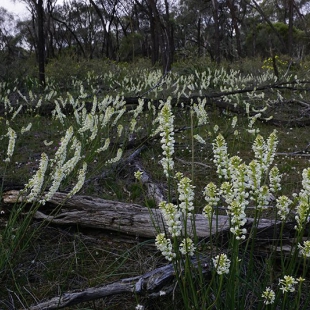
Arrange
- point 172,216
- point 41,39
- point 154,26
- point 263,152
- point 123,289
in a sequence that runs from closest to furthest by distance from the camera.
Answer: point 172,216, point 263,152, point 123,289, point 41,39, point 154,26

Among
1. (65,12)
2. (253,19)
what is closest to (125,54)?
(65,12)

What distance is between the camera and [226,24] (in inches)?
1442

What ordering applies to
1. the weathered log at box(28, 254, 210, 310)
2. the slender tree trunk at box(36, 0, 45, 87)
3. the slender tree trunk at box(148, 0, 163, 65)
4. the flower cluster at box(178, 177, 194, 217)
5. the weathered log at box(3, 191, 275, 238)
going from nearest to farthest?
the flower cluster at box(178, 177, 194, 217) < the weathered log at box(28, 254, 210, 310) < the weathered log at box(3, 191, 275, 238) < the slender tree trunk at box(36, 0, 45, 87) < the slender tree trunk at box(148, 0, 163, 65)

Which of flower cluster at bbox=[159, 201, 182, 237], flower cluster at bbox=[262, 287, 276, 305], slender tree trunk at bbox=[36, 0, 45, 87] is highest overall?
slender tree trunk at bbox=[36, 0, 45, 87]

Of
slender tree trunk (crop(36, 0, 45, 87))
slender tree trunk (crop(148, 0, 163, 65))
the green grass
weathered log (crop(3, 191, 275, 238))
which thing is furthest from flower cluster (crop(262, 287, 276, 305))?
slender tree trunk (crop(148, 0, 163, 65))

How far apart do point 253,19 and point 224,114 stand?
1452 inches

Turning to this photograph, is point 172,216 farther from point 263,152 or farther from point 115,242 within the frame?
point 115,242

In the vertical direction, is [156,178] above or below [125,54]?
below

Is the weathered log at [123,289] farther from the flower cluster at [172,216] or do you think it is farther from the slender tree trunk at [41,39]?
the slender tree trunk at [41,39]

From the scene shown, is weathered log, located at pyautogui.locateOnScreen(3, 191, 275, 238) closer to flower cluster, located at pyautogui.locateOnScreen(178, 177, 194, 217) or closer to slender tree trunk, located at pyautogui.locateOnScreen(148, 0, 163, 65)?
flower cluster, located at pyautogui.locateOnScreen(178, 177, 194, 217)

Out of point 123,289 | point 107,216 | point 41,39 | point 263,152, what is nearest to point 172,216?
point 263,152

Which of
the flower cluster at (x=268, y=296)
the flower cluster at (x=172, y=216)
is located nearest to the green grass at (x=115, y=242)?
the flower cluster at (x=268, y=296)

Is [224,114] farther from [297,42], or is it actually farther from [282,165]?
[297,42]

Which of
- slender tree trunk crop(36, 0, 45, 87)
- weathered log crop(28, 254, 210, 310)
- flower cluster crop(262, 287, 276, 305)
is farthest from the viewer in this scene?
slender tree trunk crop(36, 0, 45, 87)
